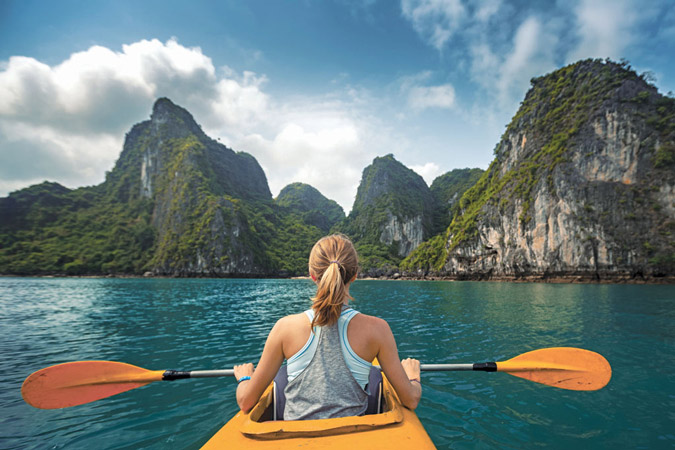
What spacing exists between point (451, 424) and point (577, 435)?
1.50m

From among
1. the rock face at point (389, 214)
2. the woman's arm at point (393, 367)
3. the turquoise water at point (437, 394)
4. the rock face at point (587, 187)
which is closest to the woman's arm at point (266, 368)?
the woman's arm at point (393, 367)

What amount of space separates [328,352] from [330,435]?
1.70 feet

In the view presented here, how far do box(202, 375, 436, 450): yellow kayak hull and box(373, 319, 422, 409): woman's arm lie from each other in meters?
0.18

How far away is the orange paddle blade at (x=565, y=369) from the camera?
3.71 metres

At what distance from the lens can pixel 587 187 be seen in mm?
48969

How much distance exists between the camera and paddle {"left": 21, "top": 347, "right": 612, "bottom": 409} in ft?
11.7

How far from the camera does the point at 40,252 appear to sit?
79.2m

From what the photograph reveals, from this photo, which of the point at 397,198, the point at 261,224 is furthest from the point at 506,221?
the point at 261,224

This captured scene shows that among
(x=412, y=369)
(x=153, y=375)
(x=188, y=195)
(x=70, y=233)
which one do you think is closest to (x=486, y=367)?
(x=412, y=369)

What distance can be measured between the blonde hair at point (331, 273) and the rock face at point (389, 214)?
10494cm

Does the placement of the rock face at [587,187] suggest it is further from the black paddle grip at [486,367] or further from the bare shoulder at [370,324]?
the bare shoulder at [370,324]

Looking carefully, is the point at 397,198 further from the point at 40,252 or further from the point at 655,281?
the point at 40,252

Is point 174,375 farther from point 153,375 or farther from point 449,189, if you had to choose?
point 449,189

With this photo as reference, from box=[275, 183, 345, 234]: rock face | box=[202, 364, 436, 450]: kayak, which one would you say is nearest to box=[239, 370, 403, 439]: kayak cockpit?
box=[202, 364, 436, 450]: kayak
